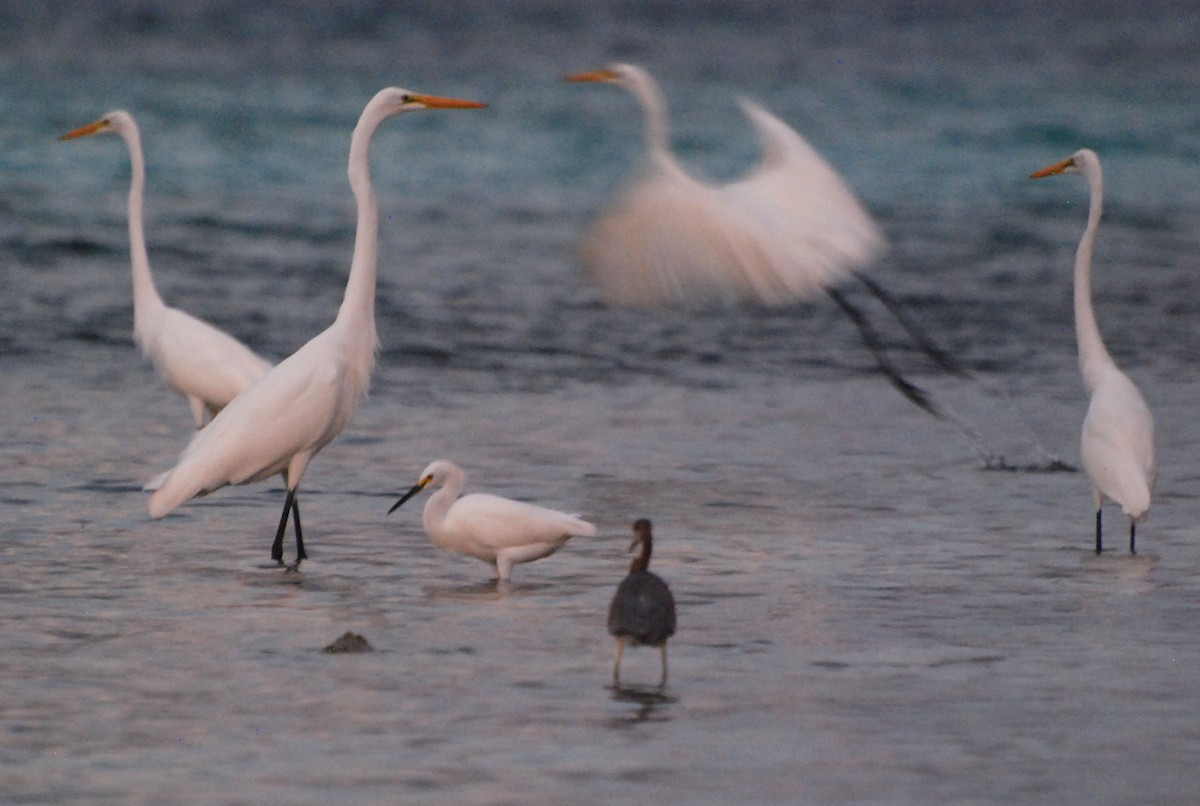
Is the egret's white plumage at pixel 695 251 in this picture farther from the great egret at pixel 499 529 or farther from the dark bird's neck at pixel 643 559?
the dark bird's neck at pixel 643 559

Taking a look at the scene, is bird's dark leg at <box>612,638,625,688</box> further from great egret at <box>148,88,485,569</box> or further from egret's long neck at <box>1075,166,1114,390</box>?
egret's long neck at <box>1075,166,1114,390</box>

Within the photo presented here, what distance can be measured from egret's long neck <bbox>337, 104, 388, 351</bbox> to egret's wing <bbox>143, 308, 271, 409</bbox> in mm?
1397

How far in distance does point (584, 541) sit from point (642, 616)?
2507 mm

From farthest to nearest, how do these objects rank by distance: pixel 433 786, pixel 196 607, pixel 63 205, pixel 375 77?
1. pixel 375 77
2. pixel 63 205
3. pixel 196 607
4. pixel 433 786

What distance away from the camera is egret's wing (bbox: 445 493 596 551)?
7.25 meters

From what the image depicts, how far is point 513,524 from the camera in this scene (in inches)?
286

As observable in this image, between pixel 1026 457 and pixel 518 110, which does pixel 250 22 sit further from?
pixel 1026 457

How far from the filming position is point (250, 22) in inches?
2717

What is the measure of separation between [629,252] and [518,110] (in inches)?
1212

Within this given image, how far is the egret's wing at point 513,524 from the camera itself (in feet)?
23.8

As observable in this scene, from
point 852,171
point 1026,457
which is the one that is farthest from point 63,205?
point 1026,457

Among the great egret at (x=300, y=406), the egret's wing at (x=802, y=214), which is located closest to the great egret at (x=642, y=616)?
the egret's wing at (x=802, y=214)

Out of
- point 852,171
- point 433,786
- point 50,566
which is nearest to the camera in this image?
point 433,786

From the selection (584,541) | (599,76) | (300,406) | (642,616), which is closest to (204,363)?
(300,406)
